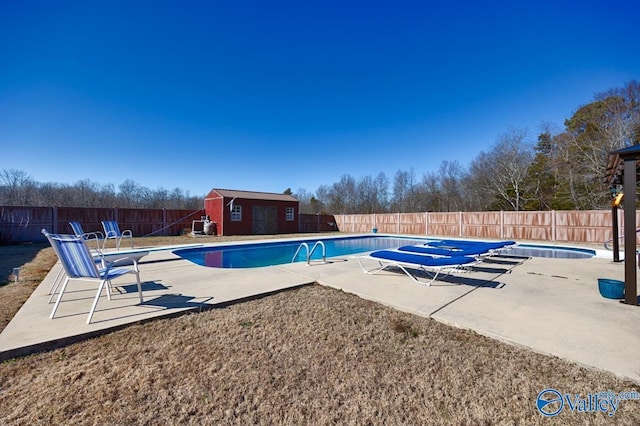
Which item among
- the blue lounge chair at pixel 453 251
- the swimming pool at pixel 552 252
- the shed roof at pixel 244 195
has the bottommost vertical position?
the swimming pool at pixel 552 252

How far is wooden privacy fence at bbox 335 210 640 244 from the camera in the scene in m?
13.1

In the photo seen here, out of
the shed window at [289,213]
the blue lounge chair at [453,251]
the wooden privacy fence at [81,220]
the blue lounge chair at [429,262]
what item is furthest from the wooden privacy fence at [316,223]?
the blue lounge chair at [429,262]

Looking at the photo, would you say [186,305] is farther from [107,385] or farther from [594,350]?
[594,350]

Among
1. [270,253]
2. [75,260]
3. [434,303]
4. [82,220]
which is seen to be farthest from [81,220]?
[434,303]

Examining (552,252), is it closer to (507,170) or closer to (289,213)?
(289,213)

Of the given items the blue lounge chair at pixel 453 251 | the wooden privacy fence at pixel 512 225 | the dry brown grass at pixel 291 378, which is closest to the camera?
the dry brown grass at pixel 291 378

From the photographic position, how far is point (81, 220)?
50.6ft

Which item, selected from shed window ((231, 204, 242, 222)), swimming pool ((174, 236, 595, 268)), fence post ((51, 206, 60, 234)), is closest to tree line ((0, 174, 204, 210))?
fence post ((51, 206, 60, 234))

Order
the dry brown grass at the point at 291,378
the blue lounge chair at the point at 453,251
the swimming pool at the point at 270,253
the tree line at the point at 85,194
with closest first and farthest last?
the dry brown grass at the point at 291,378, the blue lounge chair at the point at 453,251, the swimming pool at the point at 270,253, the tree line at the point at 85,194

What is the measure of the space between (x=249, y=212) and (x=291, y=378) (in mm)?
17715

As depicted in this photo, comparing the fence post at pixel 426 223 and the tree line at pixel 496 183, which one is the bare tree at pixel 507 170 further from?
the fence post at pixel 426 223

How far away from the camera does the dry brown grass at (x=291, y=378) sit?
5.53 feet

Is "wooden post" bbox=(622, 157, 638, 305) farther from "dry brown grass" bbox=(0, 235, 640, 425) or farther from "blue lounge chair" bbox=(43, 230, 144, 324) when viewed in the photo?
"blue lounge chair" bbox=(43, 230, 144, 324)

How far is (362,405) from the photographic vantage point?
1779 millimetres
